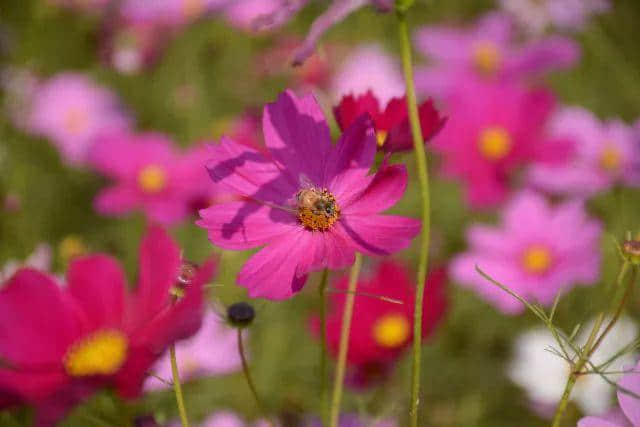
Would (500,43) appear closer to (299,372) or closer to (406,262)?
(406,262)

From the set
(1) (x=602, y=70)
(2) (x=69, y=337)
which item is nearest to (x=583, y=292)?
(1) (x=602, y=70)

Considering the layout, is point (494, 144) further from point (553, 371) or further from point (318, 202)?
point (318, 202)

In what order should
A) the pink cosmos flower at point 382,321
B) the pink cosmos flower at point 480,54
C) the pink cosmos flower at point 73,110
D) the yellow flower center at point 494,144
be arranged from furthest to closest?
1. the pink cosmos flower at point 73,110
2. the pink cosmos flower at point 480,54
3. the yellow flower center at point 494,144
4. the pink cosmos flower at point 382,321

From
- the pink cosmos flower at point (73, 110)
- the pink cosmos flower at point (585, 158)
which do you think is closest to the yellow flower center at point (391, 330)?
the pink cosmos flower at point (585, 158)

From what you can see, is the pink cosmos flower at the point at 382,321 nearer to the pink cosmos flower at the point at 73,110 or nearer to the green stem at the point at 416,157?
the green stem at the point at 416,157

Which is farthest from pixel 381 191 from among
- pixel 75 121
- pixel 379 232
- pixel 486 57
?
pixel 75 121

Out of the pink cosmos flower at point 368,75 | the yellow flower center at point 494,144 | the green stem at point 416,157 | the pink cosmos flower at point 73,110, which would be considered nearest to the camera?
the green stem at point 416,157
